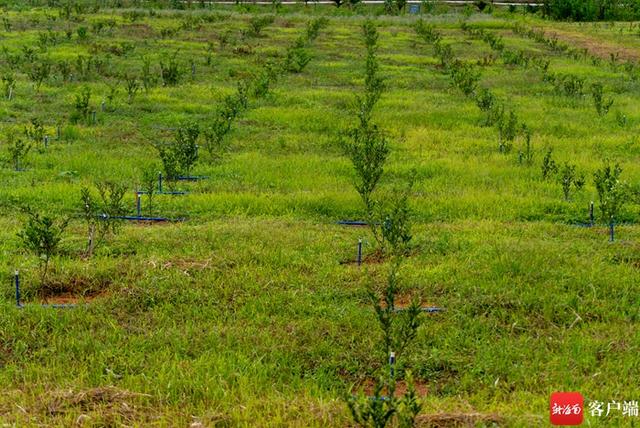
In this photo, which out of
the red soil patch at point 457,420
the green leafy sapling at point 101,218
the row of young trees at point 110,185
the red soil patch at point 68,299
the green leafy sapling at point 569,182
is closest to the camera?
the red soil patch at point 457,420

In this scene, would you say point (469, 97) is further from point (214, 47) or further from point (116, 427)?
point (116, 427)

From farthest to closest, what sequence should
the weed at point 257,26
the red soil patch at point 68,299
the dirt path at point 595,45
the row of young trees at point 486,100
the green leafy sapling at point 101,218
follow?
the weed at point 257,26
the dirt path at point 595,45
the row of young trees at point 486,100
the green leafy sapling at point 101,218
the red soil patch at point 68,299

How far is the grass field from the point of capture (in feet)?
15.2

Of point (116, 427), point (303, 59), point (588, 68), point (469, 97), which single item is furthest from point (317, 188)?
point (588, 68)

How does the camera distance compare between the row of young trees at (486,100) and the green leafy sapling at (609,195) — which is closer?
the green leafy sapling at (609,195)

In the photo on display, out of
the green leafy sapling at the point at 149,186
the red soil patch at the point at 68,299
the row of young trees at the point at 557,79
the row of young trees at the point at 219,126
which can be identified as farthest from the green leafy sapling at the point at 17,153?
the row of young trees at the point at 557,79

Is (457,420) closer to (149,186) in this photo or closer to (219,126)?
(149,186)

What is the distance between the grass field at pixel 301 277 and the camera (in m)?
4.63

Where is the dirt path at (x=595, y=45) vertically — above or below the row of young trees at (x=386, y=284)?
above


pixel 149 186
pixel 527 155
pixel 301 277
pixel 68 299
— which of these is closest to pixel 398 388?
pixel 301 277

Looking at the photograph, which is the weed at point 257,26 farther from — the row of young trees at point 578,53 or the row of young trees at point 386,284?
the row of young trees at point 386,284

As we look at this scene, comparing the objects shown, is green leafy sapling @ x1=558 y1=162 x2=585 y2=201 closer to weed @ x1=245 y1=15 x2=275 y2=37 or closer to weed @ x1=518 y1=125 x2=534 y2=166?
weed @ x1=518 y1=125 x2=534 y2=166

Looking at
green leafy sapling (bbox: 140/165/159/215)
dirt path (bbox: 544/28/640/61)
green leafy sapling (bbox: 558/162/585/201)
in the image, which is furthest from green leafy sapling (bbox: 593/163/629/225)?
dirt path (bbox: 544/28/640/61)

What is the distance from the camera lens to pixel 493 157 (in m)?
10.9
